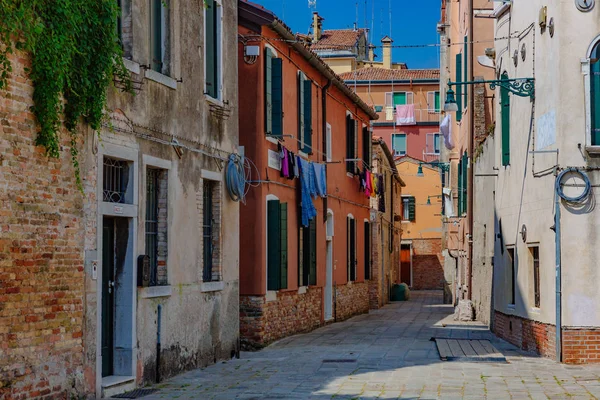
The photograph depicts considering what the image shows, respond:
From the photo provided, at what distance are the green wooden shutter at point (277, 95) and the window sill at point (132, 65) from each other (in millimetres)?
6910

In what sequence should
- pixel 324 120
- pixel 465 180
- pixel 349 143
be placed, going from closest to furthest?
pixel 324 120
pixel 465 180
pixel 349 143

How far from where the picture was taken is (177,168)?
13.9 m

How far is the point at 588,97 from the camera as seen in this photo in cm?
1534

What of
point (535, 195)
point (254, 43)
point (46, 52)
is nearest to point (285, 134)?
point (254, 43)

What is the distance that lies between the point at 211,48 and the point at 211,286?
12.7 ft

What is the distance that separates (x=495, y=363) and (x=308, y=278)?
24.0 ft

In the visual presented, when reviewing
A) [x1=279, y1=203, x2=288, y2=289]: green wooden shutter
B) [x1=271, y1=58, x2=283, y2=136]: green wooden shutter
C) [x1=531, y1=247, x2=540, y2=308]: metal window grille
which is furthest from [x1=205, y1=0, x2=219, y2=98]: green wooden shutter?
[x1=531, y1=247, x2=540, y2=308]: metal window grille

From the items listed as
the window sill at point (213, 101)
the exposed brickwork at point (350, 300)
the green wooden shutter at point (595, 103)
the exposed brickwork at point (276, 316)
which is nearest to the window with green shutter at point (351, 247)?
the exposed brickwork at point (350, 300)

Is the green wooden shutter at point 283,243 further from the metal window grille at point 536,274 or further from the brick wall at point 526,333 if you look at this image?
the metal window grille at point 536,274

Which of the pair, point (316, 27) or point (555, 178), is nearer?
point (555, 178)

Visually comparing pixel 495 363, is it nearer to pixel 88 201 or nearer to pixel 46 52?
pixel 88 201

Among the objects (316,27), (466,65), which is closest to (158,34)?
(466,65)

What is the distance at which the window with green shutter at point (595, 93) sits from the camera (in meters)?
15.3

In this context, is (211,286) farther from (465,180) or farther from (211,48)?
(465,180)
